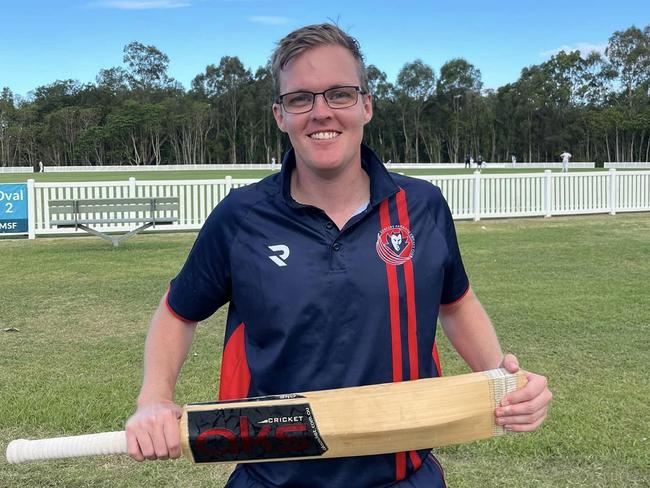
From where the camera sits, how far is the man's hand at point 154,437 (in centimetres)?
158

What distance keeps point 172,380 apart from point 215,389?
312 centimetres

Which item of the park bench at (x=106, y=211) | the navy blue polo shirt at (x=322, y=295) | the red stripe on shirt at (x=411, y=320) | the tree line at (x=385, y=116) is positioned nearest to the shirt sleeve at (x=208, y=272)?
the navy blue polo shirt at (x=322, y=295)

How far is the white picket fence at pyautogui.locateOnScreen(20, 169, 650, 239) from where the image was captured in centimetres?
1462

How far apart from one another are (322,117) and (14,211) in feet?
46.4

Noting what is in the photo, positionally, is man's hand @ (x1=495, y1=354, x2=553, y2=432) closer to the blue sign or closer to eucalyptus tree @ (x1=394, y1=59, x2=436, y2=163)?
the blue sign

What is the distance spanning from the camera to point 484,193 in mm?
17453

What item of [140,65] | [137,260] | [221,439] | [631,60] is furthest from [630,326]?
[140,65]

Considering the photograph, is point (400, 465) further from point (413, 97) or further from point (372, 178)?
point (413, 97)

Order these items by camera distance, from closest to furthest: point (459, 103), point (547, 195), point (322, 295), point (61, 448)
→ point (61, 448) < point (322, 295) < point (547, 195) < point (459, 103)

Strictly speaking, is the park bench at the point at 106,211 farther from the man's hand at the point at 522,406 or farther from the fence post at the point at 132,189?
the man's hand at the point at 522,406

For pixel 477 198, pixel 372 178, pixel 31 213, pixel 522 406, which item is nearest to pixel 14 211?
pixel 31 213

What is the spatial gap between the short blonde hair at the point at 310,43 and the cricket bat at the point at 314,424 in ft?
2.66

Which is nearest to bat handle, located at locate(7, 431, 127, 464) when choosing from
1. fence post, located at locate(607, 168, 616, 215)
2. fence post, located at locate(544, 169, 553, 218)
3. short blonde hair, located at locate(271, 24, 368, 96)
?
short blonde hair, located at locate(271, 24, 368, 96)

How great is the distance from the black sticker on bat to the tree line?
298 ft
